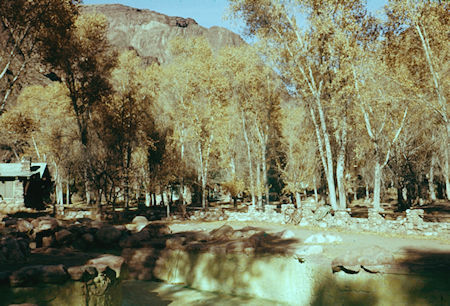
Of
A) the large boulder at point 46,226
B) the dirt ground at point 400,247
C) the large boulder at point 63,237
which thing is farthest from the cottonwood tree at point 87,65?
the dirt ground at point 400,247

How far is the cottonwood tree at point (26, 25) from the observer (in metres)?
17.6

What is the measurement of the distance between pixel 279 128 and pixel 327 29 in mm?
17456

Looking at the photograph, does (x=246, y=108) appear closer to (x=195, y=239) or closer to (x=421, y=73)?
(x=421, y=73)

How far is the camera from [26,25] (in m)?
18.4

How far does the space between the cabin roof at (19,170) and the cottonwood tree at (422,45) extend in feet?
102

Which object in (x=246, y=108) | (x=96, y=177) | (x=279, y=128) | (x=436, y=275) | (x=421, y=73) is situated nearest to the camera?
(x=436, y=275)

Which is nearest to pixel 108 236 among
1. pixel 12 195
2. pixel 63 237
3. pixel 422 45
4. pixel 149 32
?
pixel 63 237

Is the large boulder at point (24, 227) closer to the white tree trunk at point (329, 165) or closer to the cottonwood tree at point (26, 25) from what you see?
the cottonwood tree at point (26, 25)

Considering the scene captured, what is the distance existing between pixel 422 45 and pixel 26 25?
68.5 feet

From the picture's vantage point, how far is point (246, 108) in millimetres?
28000

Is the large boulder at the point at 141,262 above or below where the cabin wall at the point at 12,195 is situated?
below

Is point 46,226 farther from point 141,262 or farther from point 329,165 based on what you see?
point 329,165

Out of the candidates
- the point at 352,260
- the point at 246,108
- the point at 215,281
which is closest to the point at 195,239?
the point at 215,281

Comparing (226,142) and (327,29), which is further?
(226,142)
